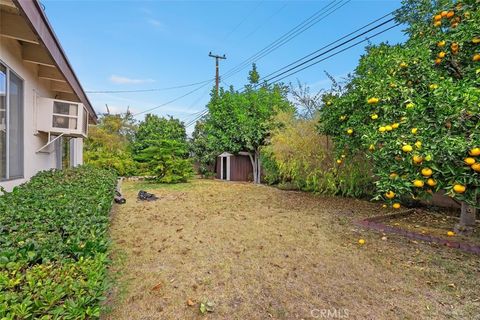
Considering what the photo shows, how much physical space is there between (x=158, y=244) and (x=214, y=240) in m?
0.84

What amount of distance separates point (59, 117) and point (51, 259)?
14.0 feet

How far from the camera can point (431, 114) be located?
11.4 feet

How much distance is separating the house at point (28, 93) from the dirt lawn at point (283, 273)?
1.78 metres

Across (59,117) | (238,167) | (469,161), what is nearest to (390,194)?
(469,161)

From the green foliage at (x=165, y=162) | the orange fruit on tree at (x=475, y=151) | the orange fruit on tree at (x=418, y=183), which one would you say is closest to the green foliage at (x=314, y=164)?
the orange fruit on tree at (x=418, y=183)

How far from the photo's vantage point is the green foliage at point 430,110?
3.01m

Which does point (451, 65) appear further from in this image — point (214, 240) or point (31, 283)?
point (31, 283)

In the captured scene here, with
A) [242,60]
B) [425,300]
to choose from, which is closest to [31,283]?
[425,300]

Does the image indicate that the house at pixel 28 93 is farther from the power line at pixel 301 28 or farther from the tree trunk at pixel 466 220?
the power line at pixel 301 28

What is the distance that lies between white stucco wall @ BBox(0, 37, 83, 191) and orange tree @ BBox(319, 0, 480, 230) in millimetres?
4816

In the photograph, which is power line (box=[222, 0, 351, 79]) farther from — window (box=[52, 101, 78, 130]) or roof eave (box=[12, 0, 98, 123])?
window (box=[52, 101, 78, 130])

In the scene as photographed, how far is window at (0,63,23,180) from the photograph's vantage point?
3170 millimetres

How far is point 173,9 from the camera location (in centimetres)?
841

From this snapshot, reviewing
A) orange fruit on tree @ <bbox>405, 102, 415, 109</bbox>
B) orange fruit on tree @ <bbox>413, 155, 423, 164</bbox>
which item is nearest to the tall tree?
orange fruit on tree @ <bbox>405, 102, 415, 109</bbox>
